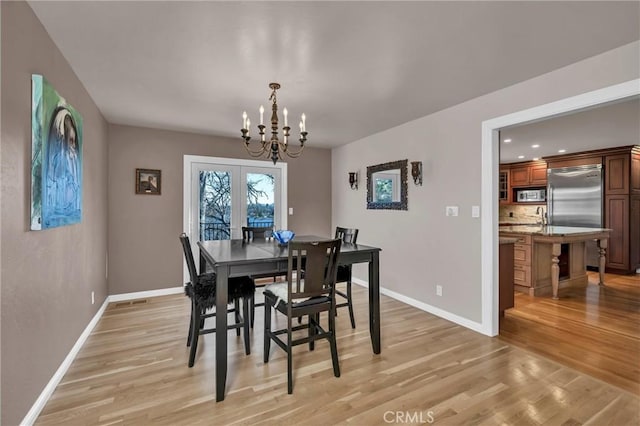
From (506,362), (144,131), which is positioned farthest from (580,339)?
(144,131)

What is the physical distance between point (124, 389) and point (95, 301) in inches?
63.4

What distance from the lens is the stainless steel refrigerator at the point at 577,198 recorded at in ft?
19.5

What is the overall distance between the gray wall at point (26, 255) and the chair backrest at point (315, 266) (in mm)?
1441

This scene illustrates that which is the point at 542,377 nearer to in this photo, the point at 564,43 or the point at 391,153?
the point at 564,43

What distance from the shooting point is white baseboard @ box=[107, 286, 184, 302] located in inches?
A: 161

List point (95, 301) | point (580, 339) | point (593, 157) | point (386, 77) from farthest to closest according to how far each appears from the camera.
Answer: point (593, 157) → point (95, 301) → point (580, 339) → point (386, 77)

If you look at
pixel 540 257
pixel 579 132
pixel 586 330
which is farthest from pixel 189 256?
pixel 579 132

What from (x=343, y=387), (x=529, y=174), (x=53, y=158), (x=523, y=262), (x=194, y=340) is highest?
(x=529, y=174)

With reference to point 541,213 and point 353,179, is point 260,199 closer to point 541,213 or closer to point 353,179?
point 353,179

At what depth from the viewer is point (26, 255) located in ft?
5.54

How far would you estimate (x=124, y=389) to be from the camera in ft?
6.89

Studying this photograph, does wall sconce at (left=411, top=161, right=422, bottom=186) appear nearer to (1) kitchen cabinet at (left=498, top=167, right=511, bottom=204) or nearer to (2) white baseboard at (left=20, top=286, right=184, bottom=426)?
(2) white baseboard at (left=20, top=286, right=184, bottom=426)

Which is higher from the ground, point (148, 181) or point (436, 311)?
point (148, 181)

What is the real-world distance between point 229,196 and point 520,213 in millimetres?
6772
